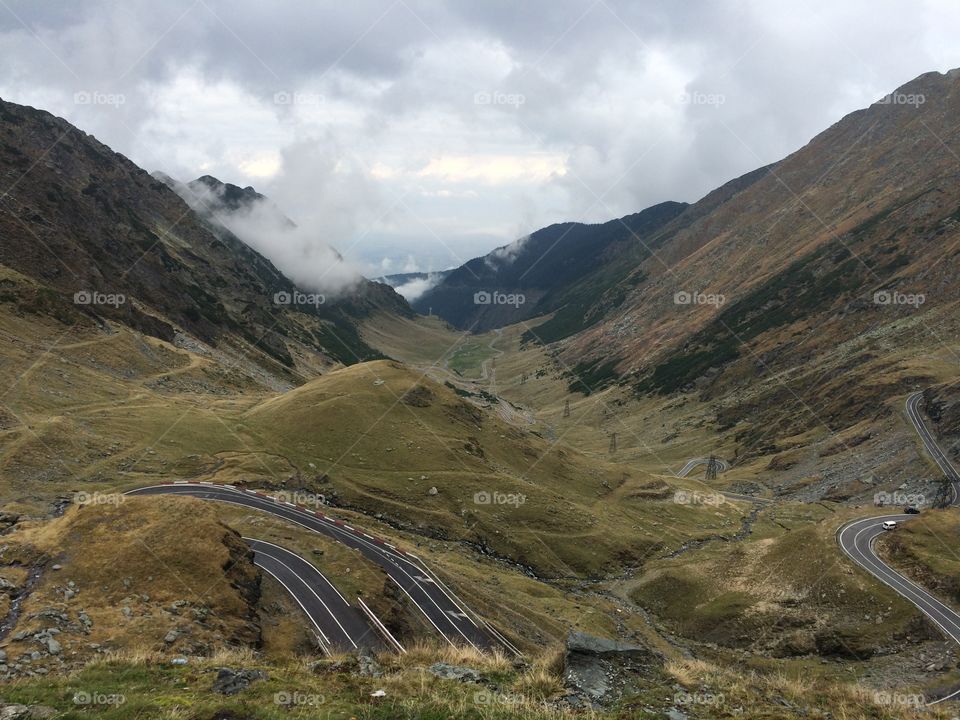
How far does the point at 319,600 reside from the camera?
147 feet

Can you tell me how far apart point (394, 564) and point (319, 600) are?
37.9ft

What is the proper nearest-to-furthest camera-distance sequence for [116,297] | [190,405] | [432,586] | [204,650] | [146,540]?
[204,650] → [146,540] → [432,586] → [190,405] → [116,297]

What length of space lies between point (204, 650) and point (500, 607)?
28.5 metres

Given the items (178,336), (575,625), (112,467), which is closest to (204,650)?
(575,625)

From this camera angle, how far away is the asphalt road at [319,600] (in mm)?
40406

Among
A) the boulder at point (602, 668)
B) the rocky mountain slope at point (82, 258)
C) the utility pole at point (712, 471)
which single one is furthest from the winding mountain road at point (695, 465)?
the boulder at point (602, 668)

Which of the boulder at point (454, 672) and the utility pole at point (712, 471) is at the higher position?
the boulder at point (454, 672)

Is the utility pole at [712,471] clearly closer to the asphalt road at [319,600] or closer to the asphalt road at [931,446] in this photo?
the asphalt road at [931,446]

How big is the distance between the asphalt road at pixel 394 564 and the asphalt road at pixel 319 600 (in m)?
0.35

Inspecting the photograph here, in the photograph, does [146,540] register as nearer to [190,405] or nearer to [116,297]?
[190,405]

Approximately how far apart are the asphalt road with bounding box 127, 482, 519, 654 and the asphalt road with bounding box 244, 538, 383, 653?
1.14ft

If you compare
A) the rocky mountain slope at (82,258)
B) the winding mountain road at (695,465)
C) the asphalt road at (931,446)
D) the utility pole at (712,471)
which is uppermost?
the rocky mountain slope at (82,258)

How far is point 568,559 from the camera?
240 ft

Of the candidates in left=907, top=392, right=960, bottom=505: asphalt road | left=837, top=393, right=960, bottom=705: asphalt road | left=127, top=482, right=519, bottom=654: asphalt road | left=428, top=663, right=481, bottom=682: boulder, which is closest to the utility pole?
left=907, top=392, right=960, bottom=505: asphalt road
